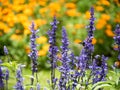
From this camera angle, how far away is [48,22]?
7.36m

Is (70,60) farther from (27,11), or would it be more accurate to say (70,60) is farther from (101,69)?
(27,11)

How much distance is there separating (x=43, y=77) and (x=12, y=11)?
1.82 meters

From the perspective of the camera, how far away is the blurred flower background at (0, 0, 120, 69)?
7.17 metres

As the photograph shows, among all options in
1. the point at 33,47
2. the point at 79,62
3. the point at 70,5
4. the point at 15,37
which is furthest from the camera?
the point at 70,5

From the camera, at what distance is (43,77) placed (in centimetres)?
652

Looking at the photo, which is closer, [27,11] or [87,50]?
[87,50]

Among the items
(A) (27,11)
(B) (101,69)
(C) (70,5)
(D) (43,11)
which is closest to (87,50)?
(B) (101,69)

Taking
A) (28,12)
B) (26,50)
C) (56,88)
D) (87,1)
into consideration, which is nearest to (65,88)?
(56,88)

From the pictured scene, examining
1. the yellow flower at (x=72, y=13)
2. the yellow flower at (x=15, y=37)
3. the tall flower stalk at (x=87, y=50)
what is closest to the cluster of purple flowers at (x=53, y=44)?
the tall flower stalk at (x=87, y=50)

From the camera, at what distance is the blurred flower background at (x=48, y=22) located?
7.17 meters

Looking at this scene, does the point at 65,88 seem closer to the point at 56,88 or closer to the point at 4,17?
the point at 56,88

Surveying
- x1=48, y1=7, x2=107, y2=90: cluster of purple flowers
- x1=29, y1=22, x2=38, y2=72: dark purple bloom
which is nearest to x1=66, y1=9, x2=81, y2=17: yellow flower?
x1=48, y1=7, x2=107, y2=90: cluster of purple flowers

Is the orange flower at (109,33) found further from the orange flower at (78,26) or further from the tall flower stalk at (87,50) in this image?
the tall flower stalk at (87,50)

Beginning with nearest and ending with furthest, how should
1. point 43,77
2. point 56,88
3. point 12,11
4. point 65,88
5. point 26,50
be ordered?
point 65,88 < point 56,88 < point 43,77 < point 26,50 < point 12,11
